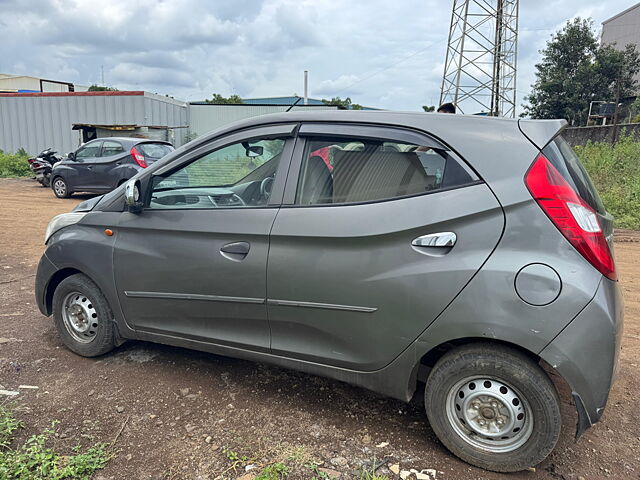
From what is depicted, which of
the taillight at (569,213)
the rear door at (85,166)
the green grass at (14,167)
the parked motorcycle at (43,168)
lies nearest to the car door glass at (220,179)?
the taillight at (569,213)

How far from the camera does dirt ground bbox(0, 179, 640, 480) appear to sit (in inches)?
96.0

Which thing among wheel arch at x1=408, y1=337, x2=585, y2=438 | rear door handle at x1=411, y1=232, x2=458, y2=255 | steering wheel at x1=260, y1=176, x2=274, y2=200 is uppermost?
steering wheel at x1=260, y1=176, x2=274, y2=200

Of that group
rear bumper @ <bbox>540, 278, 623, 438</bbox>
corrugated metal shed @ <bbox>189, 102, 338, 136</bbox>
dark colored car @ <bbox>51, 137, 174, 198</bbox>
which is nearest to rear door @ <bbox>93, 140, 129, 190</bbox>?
dark colored car @ <bbox>51, 137, 174, 198</bbox>

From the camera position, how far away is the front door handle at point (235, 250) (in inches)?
108

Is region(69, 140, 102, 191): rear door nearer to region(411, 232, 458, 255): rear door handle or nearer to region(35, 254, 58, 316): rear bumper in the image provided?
region(35, 254, 58, 316): rear bumper

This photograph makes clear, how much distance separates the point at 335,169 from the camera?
2.66 m

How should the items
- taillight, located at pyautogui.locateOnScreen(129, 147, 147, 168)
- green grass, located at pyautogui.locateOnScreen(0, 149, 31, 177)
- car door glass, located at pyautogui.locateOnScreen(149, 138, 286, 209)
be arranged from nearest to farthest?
car door glass, located at pyautogui.locateOnScreen(149, 138, 286, 209), taillight, located at pyautogui.locateOnScreen(129, 147, 147, 168), green grass, located at pyautogui.locateOnScreen(0, 149, 31, 177)

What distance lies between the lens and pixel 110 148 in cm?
1199

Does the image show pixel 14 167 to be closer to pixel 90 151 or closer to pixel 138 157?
pixel 90 151

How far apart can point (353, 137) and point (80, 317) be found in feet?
8.23

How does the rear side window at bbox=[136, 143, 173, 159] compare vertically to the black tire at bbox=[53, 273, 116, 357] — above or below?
above

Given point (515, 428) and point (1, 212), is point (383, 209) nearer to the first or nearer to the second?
point (515, 428)

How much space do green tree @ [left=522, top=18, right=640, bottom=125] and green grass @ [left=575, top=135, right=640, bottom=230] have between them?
23.4m

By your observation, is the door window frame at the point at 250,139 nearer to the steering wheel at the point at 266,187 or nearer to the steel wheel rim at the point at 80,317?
the steering wheel at the point at 266,187
